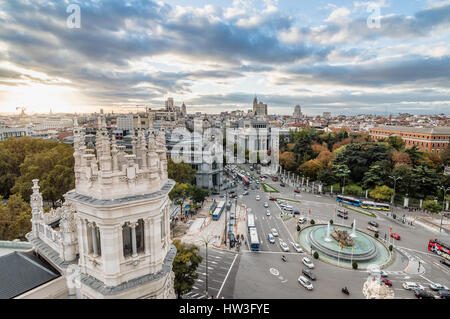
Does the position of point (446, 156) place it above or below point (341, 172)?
above

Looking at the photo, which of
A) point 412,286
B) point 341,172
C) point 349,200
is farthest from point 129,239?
point 341,172

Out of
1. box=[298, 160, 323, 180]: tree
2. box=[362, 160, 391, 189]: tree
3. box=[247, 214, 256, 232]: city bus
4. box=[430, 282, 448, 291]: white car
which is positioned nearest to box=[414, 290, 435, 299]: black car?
box=[430, 282, 448, 291]: white car

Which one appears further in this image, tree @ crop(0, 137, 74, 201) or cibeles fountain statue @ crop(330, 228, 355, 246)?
tree @ crop(0, 137, 74, 201)

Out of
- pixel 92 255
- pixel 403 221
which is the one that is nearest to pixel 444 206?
pixel 403 221

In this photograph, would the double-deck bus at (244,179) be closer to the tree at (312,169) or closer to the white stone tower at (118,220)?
the tree at (312,169)

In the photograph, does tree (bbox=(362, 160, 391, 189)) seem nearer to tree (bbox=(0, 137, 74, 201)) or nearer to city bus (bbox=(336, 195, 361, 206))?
city bus (bbox=(336, 195, 361, 206))

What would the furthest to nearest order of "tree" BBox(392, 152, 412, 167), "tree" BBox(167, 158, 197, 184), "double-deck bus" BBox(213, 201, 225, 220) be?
1. "tree" BBox(392, 152, 412, 167)
2. "tree" BBox(167, 158, 197, 184)
3. "double-deck bus" BBox(213, 201, 225, 220)

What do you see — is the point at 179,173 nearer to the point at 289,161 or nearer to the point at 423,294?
the point at 289,161
